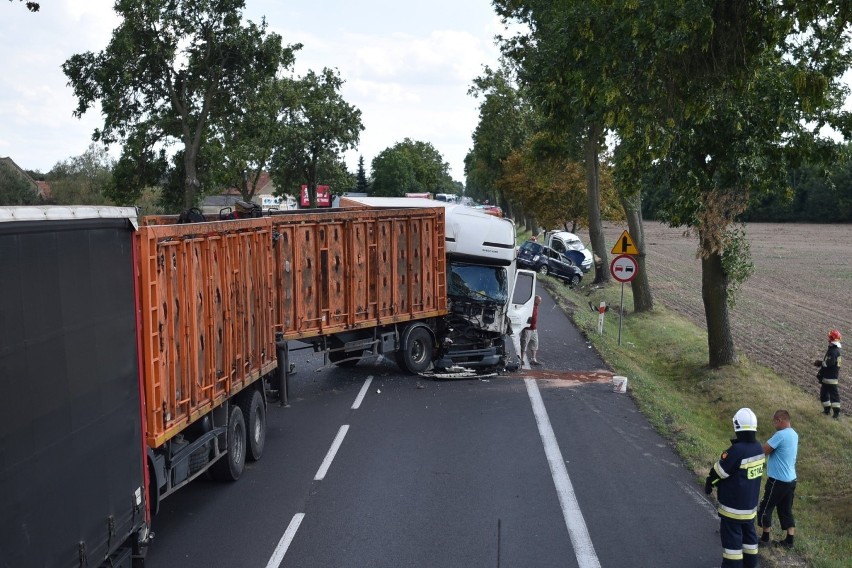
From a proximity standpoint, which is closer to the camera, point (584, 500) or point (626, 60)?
point (584, 500)

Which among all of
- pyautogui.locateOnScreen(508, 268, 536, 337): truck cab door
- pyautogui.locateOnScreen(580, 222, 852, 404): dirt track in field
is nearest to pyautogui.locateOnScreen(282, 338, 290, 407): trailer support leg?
pyautogui.locateOnScreen(508, 268, 536, 337): truck cab door

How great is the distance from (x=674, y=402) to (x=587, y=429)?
4417mm

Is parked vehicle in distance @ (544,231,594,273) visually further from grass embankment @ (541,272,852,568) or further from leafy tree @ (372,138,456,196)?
leafy tree @ (372,138,456,196)

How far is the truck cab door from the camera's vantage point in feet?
64.1

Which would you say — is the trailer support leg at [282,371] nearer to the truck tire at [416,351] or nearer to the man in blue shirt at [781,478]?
the truck tire at [416,351]

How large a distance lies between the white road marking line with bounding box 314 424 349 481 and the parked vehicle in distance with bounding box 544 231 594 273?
105ft

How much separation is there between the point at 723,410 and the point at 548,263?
26.5 m

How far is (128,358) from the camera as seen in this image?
24.3ft

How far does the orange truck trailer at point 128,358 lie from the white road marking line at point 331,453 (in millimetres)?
958

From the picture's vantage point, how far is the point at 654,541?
9.33 m

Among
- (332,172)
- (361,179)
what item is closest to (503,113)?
(332,172)

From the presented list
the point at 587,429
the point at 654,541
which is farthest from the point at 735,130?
the point at 654,541

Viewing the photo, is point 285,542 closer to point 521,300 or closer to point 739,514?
point 739,514

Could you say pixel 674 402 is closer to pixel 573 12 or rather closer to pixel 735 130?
pixel 735 130
